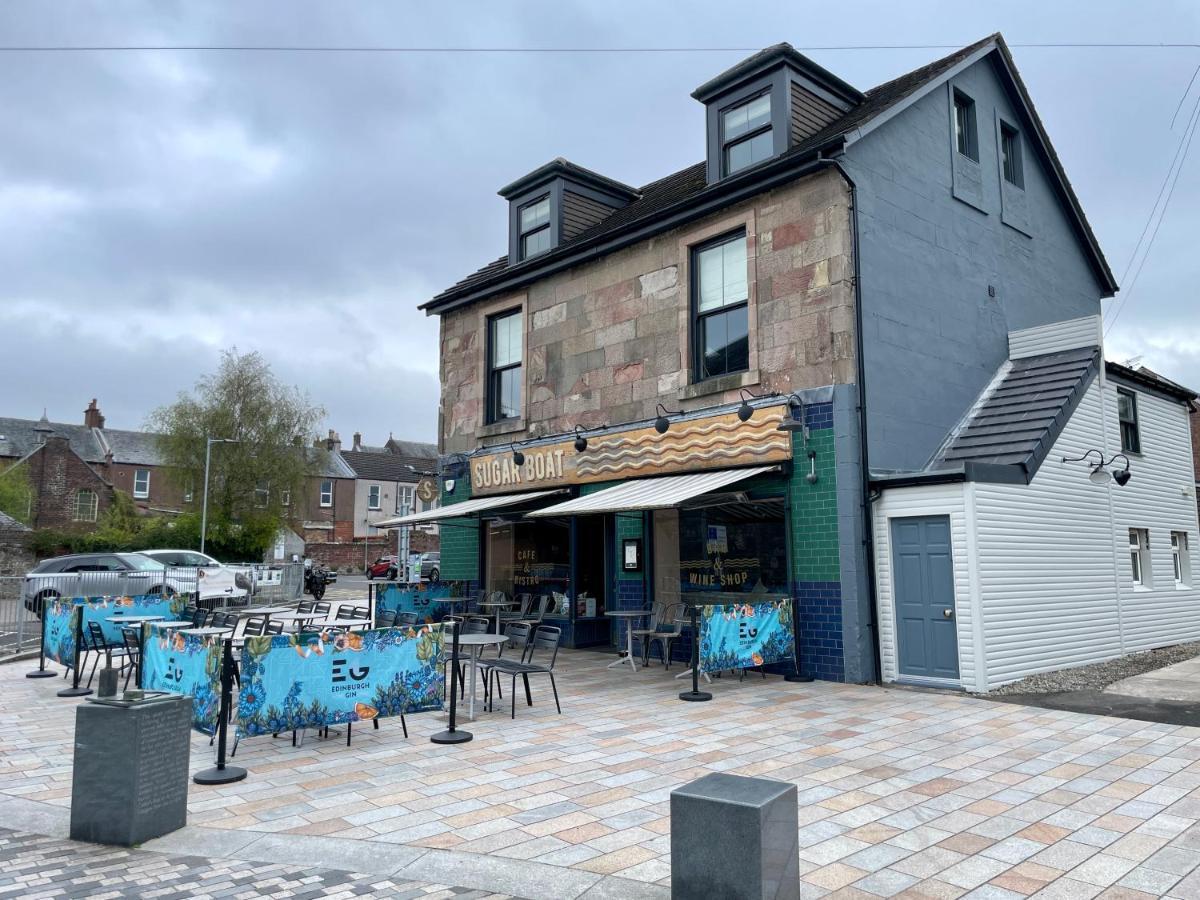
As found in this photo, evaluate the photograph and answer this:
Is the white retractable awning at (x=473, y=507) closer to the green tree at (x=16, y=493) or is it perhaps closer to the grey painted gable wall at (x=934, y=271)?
the grey painted gable wall at (x=934, y=271)

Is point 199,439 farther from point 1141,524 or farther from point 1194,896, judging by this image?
point 1194,896

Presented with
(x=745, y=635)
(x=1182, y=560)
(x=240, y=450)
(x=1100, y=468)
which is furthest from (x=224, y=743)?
(x=240, y=450)

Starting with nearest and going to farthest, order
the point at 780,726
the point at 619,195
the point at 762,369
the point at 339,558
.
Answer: the point at 780,726 < the point at 762,369 < the point at 619,195 < the point at 339,558

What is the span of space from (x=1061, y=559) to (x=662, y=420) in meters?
5.90

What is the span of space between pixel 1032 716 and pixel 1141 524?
7.09m

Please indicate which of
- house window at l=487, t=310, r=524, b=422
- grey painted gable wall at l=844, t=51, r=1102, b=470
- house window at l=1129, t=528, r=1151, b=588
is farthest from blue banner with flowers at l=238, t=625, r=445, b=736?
house window at l=1129, t=528, r=1151, b=588

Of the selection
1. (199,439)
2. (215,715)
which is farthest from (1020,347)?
(199,439)

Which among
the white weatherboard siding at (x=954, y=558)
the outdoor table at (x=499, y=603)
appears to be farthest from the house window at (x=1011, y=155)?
the outdoor table at (x=499, y=603)

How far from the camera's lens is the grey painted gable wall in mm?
11711

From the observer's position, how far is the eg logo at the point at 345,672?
24.4 feet

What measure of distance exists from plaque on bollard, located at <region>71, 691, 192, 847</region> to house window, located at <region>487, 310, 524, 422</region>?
37.9 feet

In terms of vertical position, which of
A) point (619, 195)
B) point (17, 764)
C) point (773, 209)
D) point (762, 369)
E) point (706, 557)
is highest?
point (619, 195)

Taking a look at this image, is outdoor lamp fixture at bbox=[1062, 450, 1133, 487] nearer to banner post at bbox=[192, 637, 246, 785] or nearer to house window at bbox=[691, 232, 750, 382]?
house window at bbox=[691, 232, 750, 382]

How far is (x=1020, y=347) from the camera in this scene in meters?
14.1
